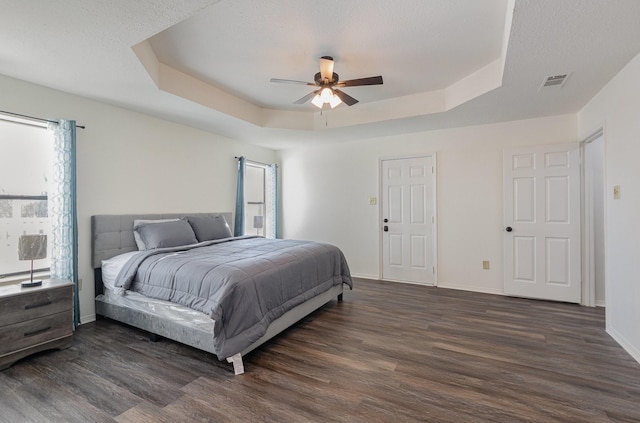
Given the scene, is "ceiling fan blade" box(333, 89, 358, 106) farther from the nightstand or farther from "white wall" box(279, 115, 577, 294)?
the nightstand

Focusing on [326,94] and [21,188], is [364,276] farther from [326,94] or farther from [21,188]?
[21,188]

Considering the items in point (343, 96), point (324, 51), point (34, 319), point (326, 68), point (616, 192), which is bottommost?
point (34, 319)

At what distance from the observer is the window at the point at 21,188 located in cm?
269

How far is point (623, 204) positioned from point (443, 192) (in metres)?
2.13

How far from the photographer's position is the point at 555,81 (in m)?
2.83

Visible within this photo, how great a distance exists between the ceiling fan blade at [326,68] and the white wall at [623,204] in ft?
8.18

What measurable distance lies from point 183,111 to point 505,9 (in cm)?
341

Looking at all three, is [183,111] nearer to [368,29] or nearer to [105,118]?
[105,118]

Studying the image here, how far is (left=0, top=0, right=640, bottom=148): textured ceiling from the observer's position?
74.5 inches

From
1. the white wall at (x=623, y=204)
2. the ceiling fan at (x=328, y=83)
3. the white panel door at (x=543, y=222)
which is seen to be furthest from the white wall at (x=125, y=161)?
the white wall at (x=623, y=204)

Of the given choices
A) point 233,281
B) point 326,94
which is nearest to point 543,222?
point 326,94

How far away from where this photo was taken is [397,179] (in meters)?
4.90

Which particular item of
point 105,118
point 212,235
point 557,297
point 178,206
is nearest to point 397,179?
point 557,297

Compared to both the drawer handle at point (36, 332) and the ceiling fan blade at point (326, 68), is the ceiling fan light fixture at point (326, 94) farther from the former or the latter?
the drawer handle at point (36, 332)
